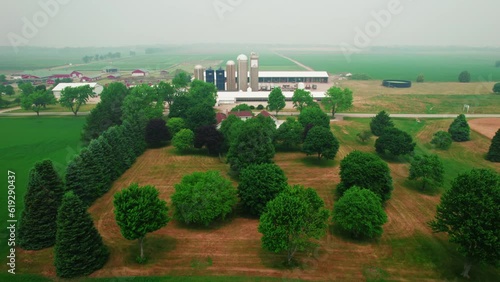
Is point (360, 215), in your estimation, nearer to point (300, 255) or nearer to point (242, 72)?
point (300, 255)

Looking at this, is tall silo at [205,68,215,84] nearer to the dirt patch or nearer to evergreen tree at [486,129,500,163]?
the dirt patch

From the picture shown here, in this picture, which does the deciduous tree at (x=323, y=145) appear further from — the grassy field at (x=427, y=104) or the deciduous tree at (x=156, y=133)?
the grassy field at (x=427, y=104)

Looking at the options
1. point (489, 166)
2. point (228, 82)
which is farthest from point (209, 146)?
point (228, 82)

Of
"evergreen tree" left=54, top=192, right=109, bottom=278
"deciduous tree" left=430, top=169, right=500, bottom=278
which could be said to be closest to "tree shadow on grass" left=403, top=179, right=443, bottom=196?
"deciduous tree" left=430, top=169, right=500, bottom=278

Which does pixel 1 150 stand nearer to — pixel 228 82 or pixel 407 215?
pixel 407 215

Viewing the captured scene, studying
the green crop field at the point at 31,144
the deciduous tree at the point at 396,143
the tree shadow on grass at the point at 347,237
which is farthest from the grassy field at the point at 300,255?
the green crop field at the point at 31,144
